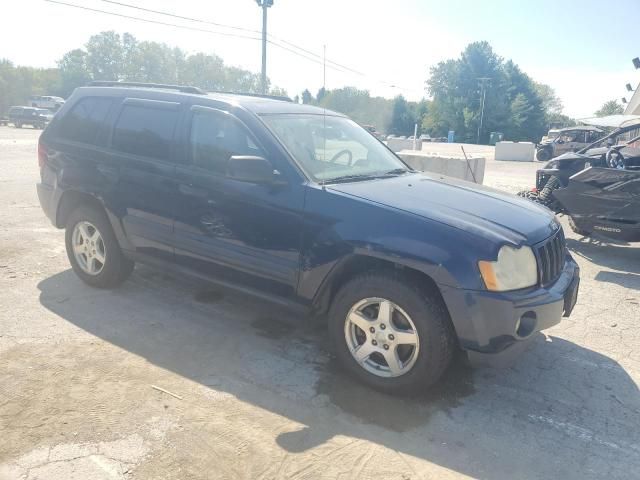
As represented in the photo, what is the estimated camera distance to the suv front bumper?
2.90 meters

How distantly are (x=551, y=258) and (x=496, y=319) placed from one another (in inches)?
31.0

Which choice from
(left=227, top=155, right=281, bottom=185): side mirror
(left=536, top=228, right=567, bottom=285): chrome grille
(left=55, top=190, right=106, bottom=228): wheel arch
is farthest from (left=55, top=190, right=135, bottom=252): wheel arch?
(left=536, top=228, right=567, bottom=285): chrome grille

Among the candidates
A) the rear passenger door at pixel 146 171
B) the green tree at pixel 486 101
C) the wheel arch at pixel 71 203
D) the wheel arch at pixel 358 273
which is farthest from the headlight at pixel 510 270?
the green tree at pixel 486 101

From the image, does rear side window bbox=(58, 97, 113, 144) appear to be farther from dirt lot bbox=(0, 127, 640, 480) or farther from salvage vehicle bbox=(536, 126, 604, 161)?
salvage vehicle bbox=(536, 126, 604, 161)

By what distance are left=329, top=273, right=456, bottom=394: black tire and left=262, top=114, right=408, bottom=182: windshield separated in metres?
0.85

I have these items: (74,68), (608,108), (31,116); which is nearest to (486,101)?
(608,108)

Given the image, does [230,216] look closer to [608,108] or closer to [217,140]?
[217,140]

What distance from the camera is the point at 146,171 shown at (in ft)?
13.8

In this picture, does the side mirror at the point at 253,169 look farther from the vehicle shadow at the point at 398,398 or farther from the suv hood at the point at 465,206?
the vehicle shadow at the point at 398,398

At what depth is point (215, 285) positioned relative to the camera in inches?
158

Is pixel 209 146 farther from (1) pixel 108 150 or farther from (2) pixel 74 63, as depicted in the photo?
(2) pixel 74 63

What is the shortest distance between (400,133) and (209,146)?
70.2m

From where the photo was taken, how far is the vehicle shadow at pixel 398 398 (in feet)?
9.10

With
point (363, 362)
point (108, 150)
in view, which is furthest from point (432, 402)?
point (108, 150)
